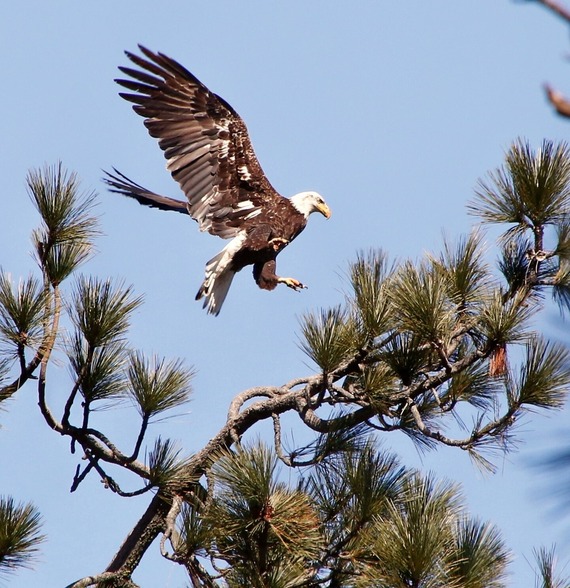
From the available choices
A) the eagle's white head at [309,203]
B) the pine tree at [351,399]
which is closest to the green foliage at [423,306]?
the pine tree at [351,399]

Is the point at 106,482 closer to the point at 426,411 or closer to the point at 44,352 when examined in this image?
the point at 44,352

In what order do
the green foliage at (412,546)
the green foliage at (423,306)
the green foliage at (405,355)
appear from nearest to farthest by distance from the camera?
the green foliage at (412,546) → the green foliage at (423,306) → the green foliage at (405,355)

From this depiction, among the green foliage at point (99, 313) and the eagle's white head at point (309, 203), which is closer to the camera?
the green foliage at point (99, 313)

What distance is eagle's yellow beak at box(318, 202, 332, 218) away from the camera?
18.2 feet

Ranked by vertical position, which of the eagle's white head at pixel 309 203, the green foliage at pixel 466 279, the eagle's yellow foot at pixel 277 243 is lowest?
the green foliage at pixel 466 279

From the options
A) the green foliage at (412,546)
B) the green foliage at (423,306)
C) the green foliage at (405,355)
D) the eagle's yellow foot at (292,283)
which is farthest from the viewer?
the eagle's yellow foot at (292,283)

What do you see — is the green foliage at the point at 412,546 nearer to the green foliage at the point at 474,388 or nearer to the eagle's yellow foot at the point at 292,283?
the green foliage at the point at 474,388

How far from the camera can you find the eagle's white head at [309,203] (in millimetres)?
5383

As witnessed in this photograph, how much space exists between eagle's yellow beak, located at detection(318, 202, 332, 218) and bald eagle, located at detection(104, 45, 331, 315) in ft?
1.33

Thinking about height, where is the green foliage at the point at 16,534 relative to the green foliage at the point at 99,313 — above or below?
below

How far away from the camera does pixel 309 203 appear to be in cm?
546

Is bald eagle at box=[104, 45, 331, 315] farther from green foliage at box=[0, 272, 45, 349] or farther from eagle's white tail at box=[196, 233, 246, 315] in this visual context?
green foliage at box=[0, 272, 45, 349]

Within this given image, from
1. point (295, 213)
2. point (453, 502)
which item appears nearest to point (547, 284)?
point (453, 502)

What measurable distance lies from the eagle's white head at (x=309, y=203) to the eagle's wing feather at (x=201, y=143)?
310 millimetres
